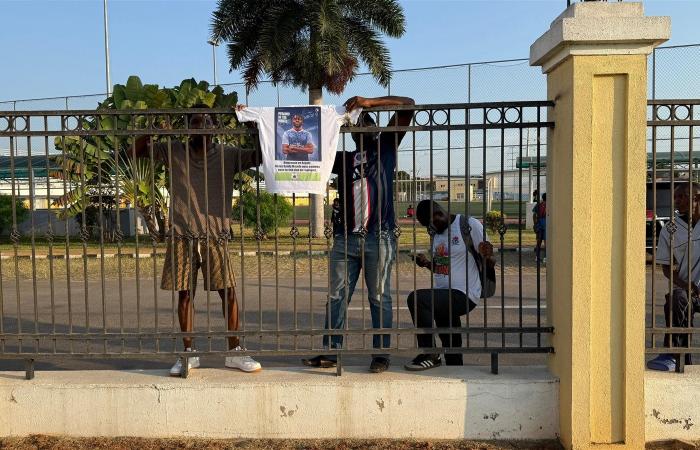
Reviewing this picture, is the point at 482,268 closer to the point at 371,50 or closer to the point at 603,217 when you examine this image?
the point at 603,217

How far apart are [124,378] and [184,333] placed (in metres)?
0.48

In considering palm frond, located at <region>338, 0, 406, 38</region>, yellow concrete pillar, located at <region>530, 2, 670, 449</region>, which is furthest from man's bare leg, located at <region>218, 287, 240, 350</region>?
palm frond, located at <region>338, 0, 406, 38</region>

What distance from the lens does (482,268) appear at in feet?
16.6

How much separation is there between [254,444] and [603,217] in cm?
248

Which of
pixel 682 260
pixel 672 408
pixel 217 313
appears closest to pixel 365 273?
pixel 672 408

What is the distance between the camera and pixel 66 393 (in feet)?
14.7

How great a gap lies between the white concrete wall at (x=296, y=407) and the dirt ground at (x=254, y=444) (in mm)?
47

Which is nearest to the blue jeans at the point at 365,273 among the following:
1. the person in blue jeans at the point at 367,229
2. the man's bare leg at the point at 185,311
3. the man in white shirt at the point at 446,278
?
the person in blue jeans at the point at 367,229

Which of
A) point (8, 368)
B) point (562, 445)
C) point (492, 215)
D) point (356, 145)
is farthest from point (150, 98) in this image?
point (562, 445)

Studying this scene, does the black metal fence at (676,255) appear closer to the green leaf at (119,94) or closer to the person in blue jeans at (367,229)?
the person in blue jeans at (367,229)

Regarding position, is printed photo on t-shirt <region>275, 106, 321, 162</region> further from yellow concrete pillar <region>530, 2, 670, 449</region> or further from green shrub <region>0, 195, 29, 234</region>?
green shrub <region>0, 195, 29, 234</region>

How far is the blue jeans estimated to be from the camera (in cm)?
479

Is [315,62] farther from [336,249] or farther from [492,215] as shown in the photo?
[336,249]

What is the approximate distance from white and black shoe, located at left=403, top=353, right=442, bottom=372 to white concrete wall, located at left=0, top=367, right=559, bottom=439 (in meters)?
0.16
